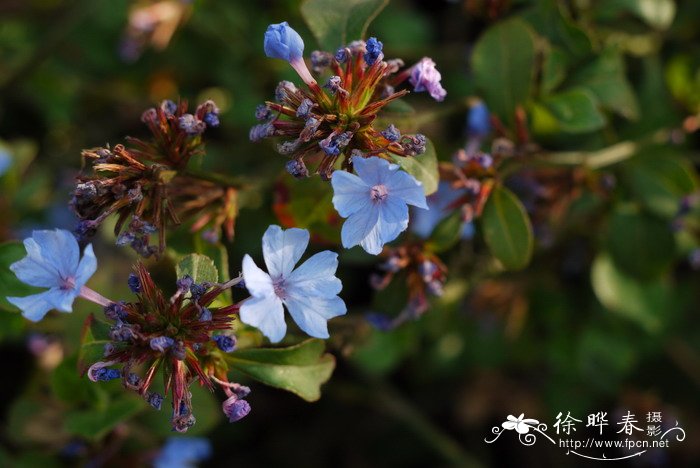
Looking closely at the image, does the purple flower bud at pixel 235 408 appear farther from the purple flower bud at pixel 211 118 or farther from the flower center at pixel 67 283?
the purple flower bud at pixel 211 118

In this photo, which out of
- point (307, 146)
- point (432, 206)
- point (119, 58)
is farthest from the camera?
point (119, 58)

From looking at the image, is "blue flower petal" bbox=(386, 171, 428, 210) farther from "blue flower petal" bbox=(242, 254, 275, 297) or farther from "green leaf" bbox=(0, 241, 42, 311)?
"green leaf" bbox=(0, 241, 42, 311)

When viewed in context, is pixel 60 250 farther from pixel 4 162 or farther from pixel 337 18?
pixel 4 162

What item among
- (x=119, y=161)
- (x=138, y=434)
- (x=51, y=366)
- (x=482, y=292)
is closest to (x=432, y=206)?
(x=482, y=292)

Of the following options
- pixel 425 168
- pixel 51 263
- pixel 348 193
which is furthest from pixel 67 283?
pixel 425 168

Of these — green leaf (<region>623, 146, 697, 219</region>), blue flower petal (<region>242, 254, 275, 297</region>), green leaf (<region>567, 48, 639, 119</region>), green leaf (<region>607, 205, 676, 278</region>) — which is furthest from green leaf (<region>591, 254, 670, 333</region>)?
blue flower petal (<region>242, 254, 275, 297</region>)

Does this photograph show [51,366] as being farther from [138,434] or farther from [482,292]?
[482,292]
